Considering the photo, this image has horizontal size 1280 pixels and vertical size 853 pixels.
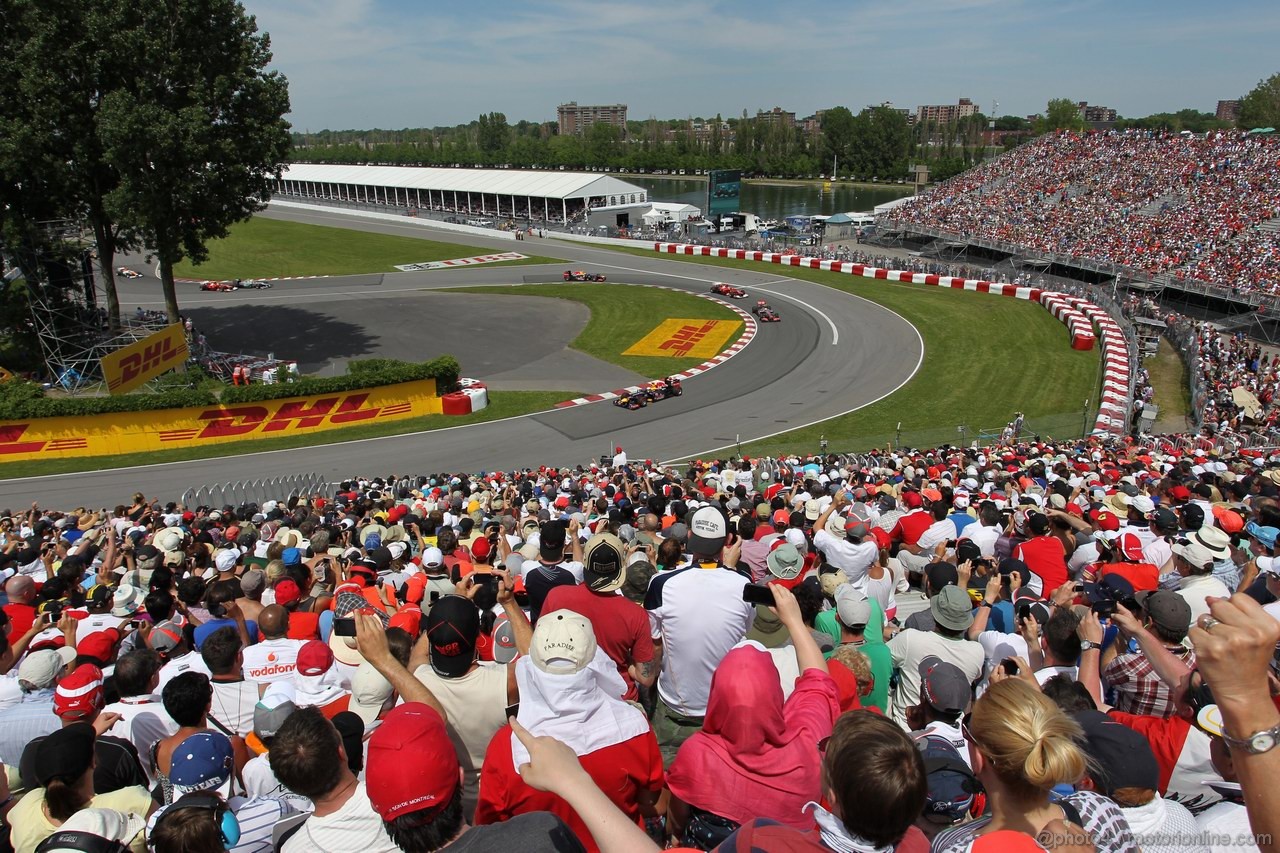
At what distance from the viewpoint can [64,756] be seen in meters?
4.16

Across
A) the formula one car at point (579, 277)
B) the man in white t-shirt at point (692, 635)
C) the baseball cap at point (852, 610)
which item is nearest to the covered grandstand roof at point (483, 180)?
the formula one car at point (579, 277)

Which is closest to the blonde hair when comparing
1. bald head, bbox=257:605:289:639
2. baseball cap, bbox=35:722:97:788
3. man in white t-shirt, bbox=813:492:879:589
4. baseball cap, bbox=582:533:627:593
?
baseball cap, bbox=582:533:627:593

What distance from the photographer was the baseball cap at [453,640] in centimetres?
473

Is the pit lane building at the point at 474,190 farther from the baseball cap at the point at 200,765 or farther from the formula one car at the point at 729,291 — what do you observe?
the baseball cap at the point at 200,765

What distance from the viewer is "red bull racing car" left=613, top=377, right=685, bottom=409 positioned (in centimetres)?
2991

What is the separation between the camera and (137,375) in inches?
1101

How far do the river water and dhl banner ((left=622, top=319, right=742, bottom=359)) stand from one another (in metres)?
67.9

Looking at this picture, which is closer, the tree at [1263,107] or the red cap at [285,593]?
the red cap at [285,593]

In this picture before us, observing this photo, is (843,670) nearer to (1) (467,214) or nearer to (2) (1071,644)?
(2) (1071,644)

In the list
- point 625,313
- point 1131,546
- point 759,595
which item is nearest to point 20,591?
point 759,595

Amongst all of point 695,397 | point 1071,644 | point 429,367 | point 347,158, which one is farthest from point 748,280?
point 347,158

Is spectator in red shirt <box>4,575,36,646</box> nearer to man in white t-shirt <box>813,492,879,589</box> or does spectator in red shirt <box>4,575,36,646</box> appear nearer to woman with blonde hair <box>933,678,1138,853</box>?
man in white t-shirt <box>813,492,879,589</box>

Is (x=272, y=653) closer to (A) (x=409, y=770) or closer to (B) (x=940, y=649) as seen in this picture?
(A) (x=409, y=770)

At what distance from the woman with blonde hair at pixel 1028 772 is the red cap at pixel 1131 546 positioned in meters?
6.76
